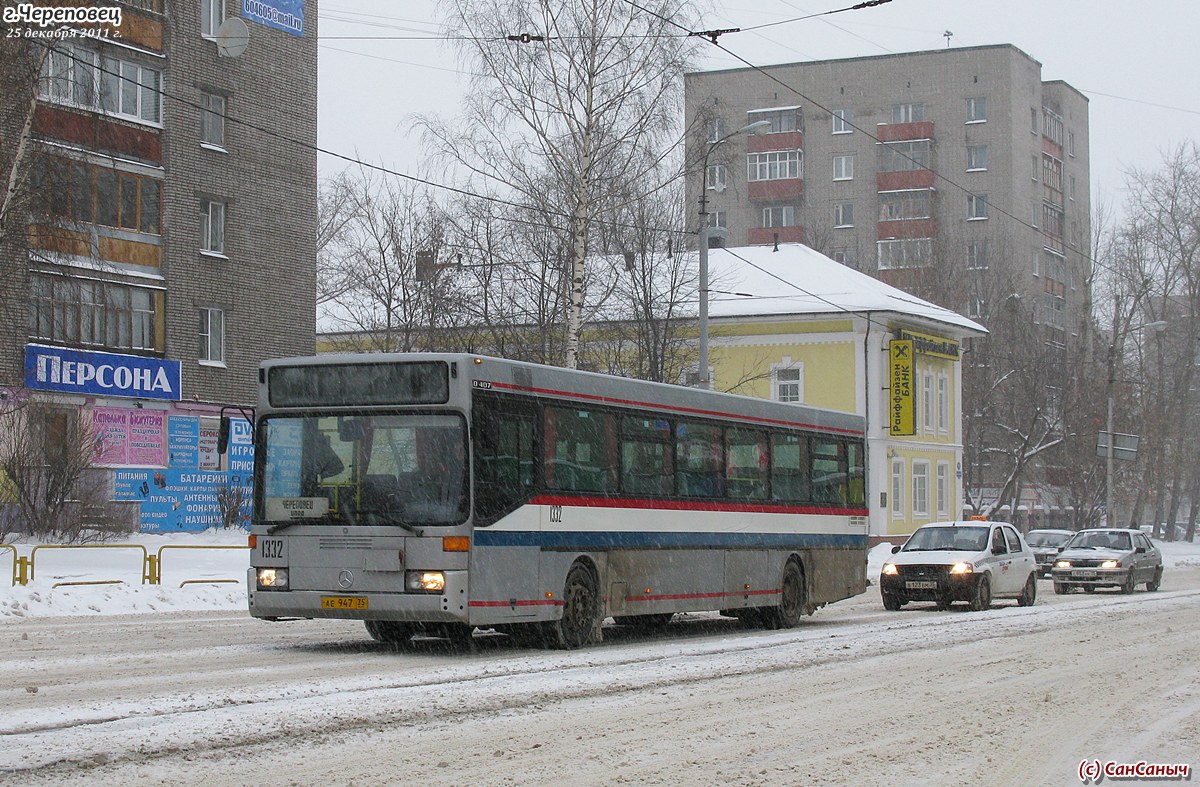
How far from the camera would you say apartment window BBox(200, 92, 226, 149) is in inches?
1606

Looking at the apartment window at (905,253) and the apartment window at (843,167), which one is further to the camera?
the apartment window at (843,167)

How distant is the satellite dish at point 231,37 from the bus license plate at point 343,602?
2884 centimetres

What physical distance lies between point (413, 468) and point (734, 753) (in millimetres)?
6333

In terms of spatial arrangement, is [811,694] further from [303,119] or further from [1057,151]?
[1057,151]

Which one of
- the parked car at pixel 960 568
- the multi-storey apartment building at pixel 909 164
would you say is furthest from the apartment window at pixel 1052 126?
the parked car at pixel 960 568

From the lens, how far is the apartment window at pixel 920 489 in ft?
180

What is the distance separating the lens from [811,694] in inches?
472

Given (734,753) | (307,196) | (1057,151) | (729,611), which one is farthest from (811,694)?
(1057,151)

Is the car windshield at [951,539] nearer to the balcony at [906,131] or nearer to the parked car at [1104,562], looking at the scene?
the parked car at [1104,562]

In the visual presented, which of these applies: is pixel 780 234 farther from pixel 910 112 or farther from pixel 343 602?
pixel 343 602

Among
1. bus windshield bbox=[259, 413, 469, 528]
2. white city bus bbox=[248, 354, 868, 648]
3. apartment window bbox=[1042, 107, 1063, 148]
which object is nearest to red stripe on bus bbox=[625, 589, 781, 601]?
white city bus bbox=[248, 354, 868, 648]

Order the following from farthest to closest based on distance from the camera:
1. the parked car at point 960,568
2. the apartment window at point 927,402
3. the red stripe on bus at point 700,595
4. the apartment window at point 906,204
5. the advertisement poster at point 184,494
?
1. the apartment window at point 906,204
2. the apartment window at point 927,402
3. the advertisement poster at point 184,494
4. the parked car at point 960,568
5. the red stripe on bus at point 700,595

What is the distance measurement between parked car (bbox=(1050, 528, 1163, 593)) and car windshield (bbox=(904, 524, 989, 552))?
6.90m

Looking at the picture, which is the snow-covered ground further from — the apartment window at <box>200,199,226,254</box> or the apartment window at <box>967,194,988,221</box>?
the apartment window at <box>967,194,988,221</box>
